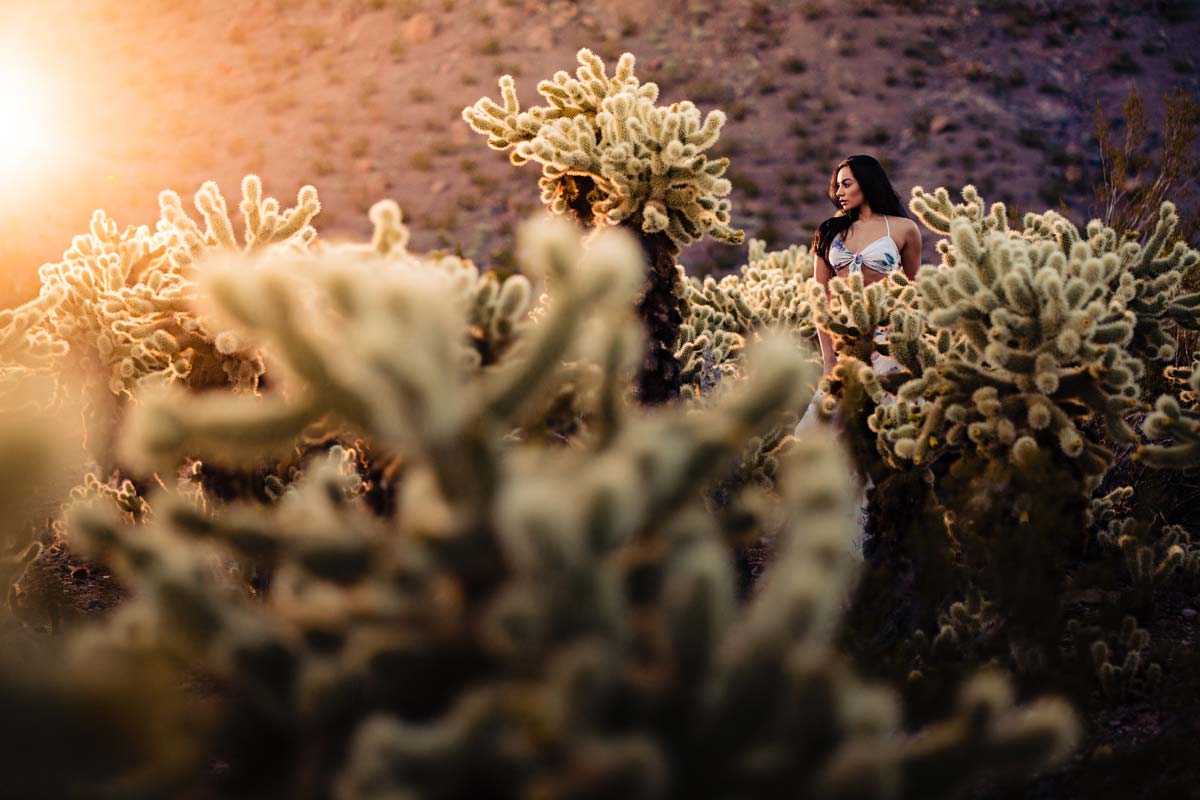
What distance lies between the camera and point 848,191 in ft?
18.0

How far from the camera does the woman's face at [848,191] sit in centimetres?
548

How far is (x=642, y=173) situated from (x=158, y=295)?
227 cm

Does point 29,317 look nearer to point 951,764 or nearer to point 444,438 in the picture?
point 444,438

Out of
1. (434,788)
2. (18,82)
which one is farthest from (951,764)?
(18,82)

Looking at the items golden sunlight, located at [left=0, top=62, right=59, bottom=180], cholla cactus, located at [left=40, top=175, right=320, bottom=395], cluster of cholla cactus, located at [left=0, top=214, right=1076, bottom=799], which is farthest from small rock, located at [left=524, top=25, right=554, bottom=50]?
cluster of cholla cactus, located at [left=0, top=214, right=1076, bottom=799]

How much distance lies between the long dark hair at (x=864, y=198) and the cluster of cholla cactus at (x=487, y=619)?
4.11 meters

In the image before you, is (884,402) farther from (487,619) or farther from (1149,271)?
(487,619)

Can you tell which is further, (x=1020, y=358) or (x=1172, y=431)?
(x=1020, y=358)

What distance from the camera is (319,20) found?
25.0m

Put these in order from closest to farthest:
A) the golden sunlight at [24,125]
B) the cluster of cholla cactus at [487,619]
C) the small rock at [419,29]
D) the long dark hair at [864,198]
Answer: the cluster of cholla cactus at [487,619]
the long dark hair at [864,198]
the golden sunlight at [24,125]
the small rock at [419,29]

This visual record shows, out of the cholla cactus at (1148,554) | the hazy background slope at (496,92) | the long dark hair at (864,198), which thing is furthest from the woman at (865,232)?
the hazy background slope at (496,92)

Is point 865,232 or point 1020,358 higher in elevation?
point 865,232

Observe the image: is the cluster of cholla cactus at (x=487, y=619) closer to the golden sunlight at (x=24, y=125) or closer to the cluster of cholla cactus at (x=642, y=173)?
the cluster of cholla cactus at (x=642, y=173)

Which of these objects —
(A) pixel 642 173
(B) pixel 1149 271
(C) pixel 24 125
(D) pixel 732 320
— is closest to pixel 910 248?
(B) pixel 1149 271
